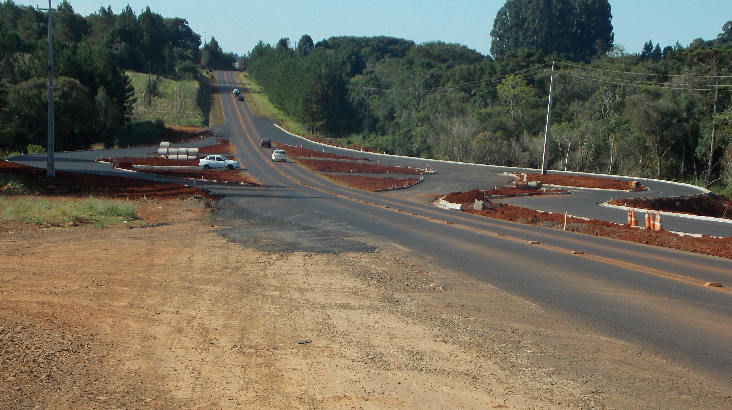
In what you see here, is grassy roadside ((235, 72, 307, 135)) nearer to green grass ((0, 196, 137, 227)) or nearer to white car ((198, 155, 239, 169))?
white car ((198, 155, 239, 169))

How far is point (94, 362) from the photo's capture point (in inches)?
289

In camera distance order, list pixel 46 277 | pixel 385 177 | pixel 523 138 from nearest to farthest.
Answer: pixel 46 277 → pixel 385 177 → pixel 523 138

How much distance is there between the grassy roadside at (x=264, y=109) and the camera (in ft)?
405

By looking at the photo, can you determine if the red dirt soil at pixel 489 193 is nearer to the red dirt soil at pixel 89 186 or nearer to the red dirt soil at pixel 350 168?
the red dirt soil at pixel 89 186

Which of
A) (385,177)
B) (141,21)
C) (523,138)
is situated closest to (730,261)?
(385,177)

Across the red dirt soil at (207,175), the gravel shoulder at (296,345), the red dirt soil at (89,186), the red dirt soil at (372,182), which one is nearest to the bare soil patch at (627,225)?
the red dirt soil at (372,182)

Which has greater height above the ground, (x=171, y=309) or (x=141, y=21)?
(x=141, y=21)

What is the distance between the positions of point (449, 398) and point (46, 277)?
28.5ft

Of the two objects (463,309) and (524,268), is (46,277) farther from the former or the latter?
(524,268)

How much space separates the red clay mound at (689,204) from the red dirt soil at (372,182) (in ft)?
54.7

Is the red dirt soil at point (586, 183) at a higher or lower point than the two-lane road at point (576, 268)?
higher

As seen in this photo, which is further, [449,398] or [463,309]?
[463,309]

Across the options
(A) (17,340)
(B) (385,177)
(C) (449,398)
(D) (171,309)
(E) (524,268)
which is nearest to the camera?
(C) (449,398)

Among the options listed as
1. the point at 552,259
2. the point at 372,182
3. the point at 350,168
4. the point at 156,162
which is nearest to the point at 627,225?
the point at 552,259
